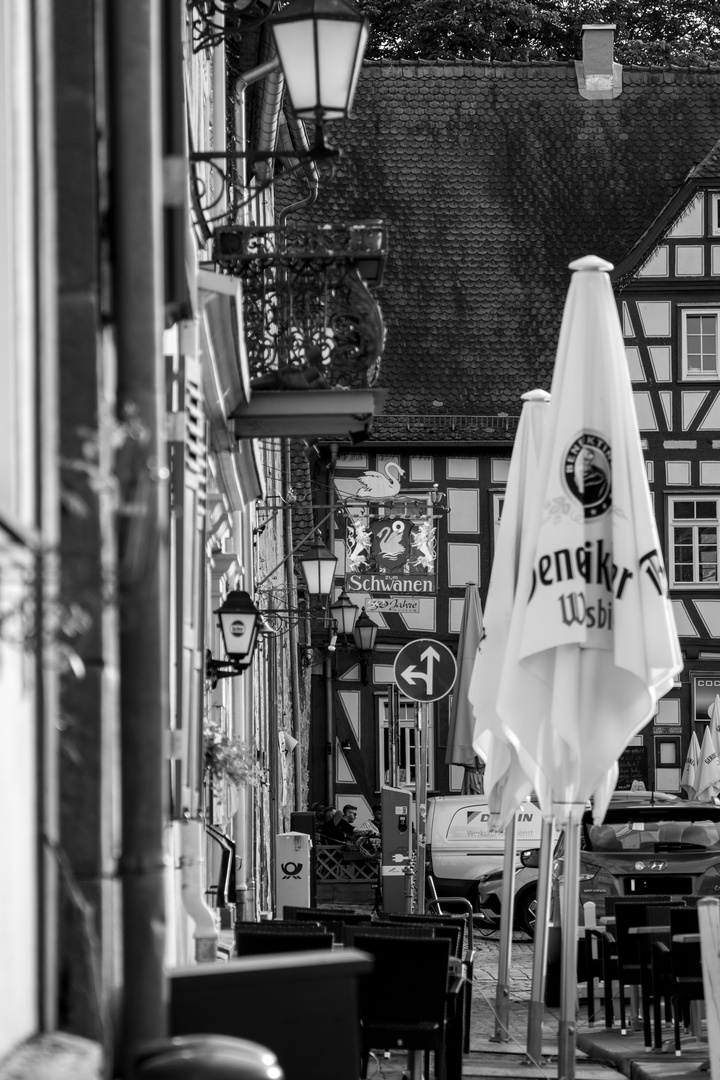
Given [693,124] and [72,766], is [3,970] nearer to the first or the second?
[72,766]

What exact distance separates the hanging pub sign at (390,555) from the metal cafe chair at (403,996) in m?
11.9

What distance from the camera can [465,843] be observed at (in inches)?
859

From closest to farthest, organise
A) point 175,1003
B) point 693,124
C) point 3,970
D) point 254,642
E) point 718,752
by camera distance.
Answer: point 3,970 → point 175,1003 → point 254,642 → point 718,752 → point 693,124

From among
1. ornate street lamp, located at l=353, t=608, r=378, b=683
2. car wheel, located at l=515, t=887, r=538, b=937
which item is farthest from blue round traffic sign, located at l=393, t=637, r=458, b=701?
ornate street lamp, located at l=353, t=608, r=378, b=683

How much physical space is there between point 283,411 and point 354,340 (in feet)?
2.14

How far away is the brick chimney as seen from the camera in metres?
33.0

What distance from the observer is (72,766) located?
386 centimetres

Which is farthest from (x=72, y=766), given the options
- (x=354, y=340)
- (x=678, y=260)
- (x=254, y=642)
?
(x=678, y=260)

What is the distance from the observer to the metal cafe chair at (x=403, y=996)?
7059mm

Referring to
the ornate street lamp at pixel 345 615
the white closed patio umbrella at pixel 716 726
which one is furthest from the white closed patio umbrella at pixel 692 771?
the ornate street lamp at pixel 345 615

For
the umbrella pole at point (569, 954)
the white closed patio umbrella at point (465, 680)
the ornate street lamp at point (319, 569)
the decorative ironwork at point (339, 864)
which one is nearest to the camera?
the umbrella pole at point (569, 954)

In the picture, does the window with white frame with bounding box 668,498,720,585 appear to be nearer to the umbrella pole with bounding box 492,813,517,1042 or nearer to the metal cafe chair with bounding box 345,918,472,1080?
the umbrella pole with bounding box 492,813,517,1042

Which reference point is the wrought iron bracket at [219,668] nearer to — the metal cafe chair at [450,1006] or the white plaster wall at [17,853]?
the metal cafe chair at [450,1006]

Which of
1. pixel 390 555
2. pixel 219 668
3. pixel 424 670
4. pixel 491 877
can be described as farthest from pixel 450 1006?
pixel 491 877
